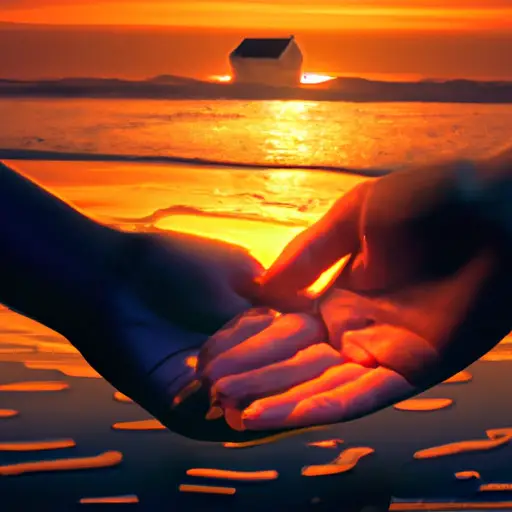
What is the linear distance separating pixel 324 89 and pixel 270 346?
0.48 metres

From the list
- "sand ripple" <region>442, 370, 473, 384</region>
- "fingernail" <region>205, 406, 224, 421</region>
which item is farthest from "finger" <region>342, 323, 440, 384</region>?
"sand ripple" <region>442, 370, 473, 384</region>

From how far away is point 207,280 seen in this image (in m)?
0.65

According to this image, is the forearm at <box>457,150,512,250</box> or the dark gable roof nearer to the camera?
the forearm at <box>457,150,512,250</box>

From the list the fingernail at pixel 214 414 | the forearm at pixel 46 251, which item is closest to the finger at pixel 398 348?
the fingernail at pixel 214 414

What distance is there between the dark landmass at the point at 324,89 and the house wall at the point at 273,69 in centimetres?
3

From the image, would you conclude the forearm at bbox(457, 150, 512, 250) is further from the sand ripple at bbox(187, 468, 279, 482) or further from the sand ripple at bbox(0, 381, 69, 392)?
the sand ripple at bbox(0, 381, 69, 392)

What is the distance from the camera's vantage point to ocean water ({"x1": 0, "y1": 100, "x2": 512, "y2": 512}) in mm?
713

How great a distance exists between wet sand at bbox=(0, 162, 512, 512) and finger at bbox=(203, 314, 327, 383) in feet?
0.49

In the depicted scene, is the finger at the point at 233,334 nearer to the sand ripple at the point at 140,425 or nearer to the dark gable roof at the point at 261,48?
the sand ripple at the point at 140,425

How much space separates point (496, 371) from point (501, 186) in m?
0.45

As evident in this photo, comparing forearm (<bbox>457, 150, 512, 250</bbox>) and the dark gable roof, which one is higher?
the dark gable roof

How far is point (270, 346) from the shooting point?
0.51 metres

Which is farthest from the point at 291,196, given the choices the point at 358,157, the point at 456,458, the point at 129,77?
the point at 456,458

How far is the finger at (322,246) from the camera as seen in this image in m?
0.56
